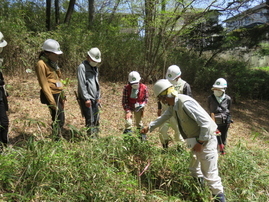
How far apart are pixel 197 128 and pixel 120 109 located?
175 inches

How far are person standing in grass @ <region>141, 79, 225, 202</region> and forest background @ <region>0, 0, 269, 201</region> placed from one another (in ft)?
0.70

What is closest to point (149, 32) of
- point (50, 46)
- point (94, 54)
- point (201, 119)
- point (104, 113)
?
point (104, 113)

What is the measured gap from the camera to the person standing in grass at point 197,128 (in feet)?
8.36

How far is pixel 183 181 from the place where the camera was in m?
2.83

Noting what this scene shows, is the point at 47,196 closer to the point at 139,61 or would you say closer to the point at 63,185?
the point at 63,185

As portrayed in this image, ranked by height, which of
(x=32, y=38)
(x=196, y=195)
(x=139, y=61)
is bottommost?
(x=196, y=195)

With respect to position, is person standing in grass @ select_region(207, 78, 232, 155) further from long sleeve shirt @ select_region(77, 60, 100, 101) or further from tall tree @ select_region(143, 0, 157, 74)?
tall tree @ select_region(143, 0, 157, 74)

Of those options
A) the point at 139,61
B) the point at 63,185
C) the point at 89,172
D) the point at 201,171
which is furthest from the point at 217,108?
the point at 139,61

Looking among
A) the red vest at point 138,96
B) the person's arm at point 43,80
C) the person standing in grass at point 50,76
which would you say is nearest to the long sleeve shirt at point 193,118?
the red vest at point 138,96

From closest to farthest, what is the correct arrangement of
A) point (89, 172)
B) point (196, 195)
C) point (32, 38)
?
point (89, 172)
point (196, 195)
point (32, 38)

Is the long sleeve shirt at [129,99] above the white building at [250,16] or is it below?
below

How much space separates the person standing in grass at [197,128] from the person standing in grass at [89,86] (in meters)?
1.46

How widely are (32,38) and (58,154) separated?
612cm

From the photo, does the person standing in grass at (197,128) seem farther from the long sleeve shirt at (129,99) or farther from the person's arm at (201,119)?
the long sleeve shirt at (129,99)
